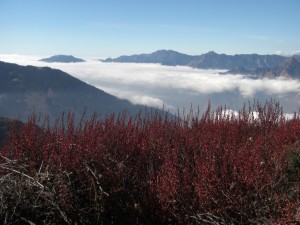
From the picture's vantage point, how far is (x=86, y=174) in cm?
574

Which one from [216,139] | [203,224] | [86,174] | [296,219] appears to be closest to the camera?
[296,219]

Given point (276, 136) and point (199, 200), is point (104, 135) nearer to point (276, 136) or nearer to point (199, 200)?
point (199, 200)

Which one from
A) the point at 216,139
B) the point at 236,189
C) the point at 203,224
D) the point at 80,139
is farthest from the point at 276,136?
A: the point at 80,139

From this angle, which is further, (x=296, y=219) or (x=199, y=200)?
(x=199, y=200)

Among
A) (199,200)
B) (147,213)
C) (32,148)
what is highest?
(32,148)

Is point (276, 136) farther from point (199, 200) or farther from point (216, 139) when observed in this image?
point (199, 200)

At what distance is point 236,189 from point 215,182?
0.32m

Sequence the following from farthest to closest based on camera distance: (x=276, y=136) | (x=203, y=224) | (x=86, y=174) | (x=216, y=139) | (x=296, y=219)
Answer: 1. (x=276, y=136)
2. (x=216, y=139)
3. (x=86, y=174)
4. (x=203, y=224)
5. (x=296, y=219)

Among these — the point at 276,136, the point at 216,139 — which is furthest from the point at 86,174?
the point at 276,136

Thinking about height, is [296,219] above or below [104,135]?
below

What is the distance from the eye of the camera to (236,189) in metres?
5.46

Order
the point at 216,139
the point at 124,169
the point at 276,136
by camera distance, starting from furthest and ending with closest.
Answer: the point at 276,136
the point at 216,139
the point at 124,169

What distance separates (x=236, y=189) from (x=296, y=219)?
0.98 metres

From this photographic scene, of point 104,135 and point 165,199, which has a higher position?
point 104,135
